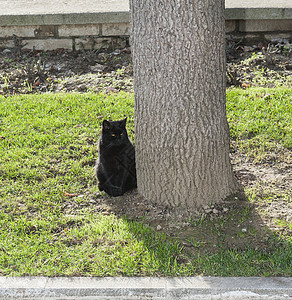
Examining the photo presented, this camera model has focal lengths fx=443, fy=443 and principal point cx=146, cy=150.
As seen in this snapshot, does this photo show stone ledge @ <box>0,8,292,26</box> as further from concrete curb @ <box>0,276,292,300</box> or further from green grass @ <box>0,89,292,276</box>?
concrete curb @ <box>0,276,292,300</box>

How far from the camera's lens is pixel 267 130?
5.22 meters

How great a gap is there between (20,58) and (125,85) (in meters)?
2.18

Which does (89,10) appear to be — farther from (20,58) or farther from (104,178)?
(104,178)

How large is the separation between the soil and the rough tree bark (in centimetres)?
20

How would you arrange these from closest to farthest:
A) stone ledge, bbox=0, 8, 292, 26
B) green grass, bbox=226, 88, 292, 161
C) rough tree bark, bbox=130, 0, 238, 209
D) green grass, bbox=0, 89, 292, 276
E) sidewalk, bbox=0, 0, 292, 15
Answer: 1. green grass, bbox=0, 89, 292, 276
2. rough tree bark, bbox=130, 0, 238, 209
3. green grass, bbox=226, 88, 292, 161
4. stone ledge, bbox=0, 8, 292, 26
5. sidewalk, bbox=0, 0, 292, 15

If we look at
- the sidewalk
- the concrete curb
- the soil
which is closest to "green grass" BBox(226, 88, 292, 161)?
the soil

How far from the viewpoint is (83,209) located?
4.16 meters

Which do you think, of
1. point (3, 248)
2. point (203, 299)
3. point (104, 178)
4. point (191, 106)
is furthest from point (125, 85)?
point (203, 299)

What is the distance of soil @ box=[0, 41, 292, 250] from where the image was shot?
12.5ft

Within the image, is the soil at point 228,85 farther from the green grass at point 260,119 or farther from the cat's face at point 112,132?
the cat's face at point 112,132

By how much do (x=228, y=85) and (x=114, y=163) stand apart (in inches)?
114

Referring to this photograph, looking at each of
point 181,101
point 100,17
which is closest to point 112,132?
point 181,101

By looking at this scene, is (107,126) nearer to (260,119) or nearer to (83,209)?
(83,209)

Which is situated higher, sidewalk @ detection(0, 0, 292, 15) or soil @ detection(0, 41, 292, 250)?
sidewalk @ detection(0, 0, 292, 15)
